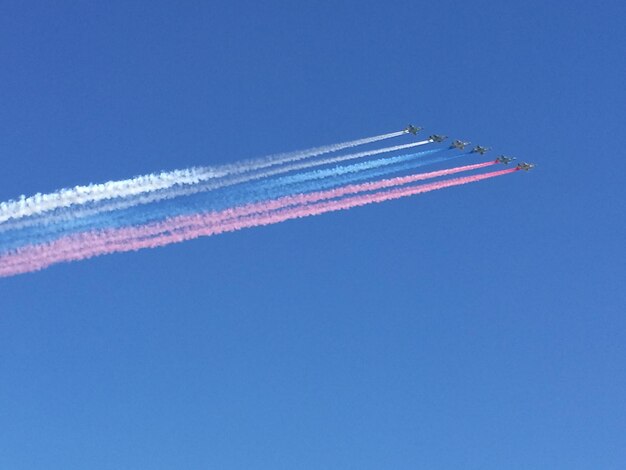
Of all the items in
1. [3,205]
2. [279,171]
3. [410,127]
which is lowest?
[3,205]

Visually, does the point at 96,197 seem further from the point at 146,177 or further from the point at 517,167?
the point at 517,167

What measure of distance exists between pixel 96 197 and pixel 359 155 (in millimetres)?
21551

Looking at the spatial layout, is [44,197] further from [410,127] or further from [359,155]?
[410,127]

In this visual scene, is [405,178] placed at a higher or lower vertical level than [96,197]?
higher

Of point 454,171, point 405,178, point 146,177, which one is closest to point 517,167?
point 454,171

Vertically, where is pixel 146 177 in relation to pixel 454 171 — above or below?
below

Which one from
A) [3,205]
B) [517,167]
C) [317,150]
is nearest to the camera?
[3,205]

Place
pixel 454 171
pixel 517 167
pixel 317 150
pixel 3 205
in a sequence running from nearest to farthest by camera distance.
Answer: pixel 3 205 → pixel 317 150 → pixel 454 171 → pixel 517 167

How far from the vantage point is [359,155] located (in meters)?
75.0

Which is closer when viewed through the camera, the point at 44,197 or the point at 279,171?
the point at 44,197

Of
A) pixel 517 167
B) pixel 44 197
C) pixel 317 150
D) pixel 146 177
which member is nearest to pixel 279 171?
pixel 317 150

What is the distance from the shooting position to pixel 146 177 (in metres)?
68.3

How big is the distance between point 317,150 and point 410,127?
15095mm

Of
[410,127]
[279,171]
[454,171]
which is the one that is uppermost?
[410,127]
